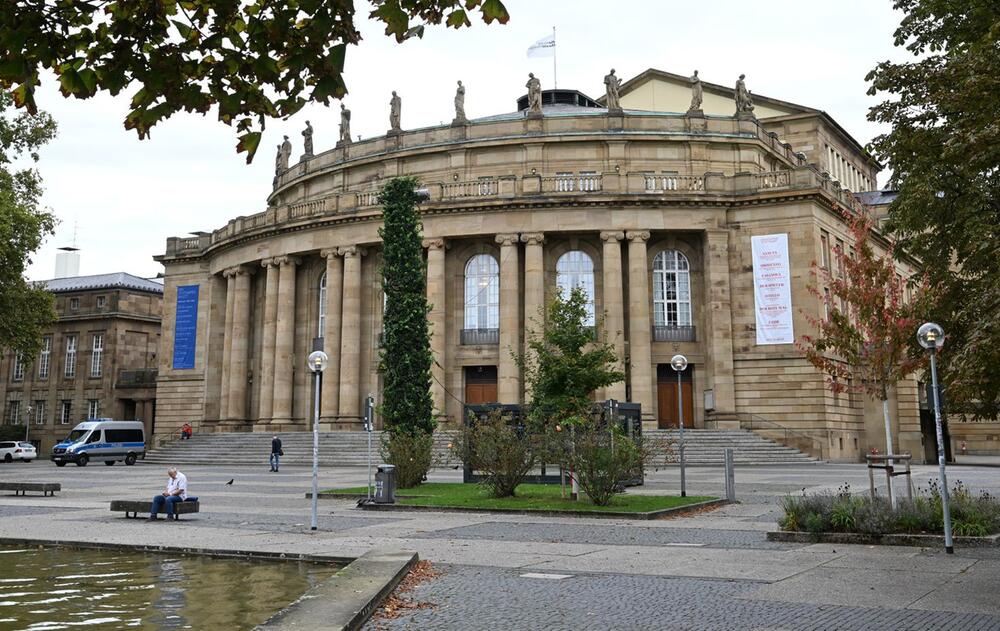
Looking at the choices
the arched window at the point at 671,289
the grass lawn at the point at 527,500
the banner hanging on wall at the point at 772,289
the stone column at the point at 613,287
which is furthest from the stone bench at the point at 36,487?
the banner hanging on wall at the point at 772,289

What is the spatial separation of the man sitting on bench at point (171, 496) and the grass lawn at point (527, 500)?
5.23 m

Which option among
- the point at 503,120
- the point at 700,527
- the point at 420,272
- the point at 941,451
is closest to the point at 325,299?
the point at 503,120

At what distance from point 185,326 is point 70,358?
22.1 metres

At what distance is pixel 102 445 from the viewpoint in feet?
162

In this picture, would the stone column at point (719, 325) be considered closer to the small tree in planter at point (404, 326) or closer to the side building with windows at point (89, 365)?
the small tree in planter at point (404, 326)

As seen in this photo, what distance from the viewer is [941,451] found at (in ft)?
42.2

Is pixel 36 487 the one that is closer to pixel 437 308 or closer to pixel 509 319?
pixel 437 308

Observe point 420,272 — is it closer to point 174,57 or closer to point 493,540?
point 493,540

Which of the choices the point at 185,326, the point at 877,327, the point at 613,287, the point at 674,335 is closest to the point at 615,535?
the point at 877,327

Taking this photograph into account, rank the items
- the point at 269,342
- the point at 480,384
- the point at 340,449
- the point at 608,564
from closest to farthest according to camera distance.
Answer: the point at 608,564
the point at 340,449
the point at 480,384
the point at 269,342

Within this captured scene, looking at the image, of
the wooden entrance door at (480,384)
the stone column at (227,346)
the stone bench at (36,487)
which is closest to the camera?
the stone bench at (36,487)

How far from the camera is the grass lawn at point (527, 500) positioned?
1933 centimetres

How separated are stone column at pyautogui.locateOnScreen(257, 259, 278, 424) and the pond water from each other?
123 feet

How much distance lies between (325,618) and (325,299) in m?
44.5
